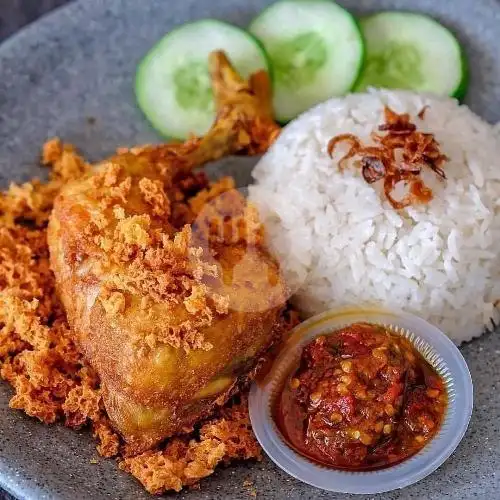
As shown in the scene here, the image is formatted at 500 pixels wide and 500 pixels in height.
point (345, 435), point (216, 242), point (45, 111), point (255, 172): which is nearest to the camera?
point (345, 435)

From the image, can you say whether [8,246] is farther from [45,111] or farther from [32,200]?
[45,111]

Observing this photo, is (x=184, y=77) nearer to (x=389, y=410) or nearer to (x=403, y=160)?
(x=403, y=160)

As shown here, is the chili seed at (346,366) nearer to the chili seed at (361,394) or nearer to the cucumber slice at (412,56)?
the chili seed at (361,394)

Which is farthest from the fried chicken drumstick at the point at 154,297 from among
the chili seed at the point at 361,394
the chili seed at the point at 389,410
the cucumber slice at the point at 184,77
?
the cucumber slice at the point at 184,77

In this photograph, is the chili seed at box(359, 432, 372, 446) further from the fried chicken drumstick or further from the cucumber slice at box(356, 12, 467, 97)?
the cucumber slice at box(356, 12, 467, 97)

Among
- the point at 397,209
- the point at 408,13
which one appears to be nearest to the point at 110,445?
the point at 397,209

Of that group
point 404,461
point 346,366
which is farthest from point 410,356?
point 404,461
